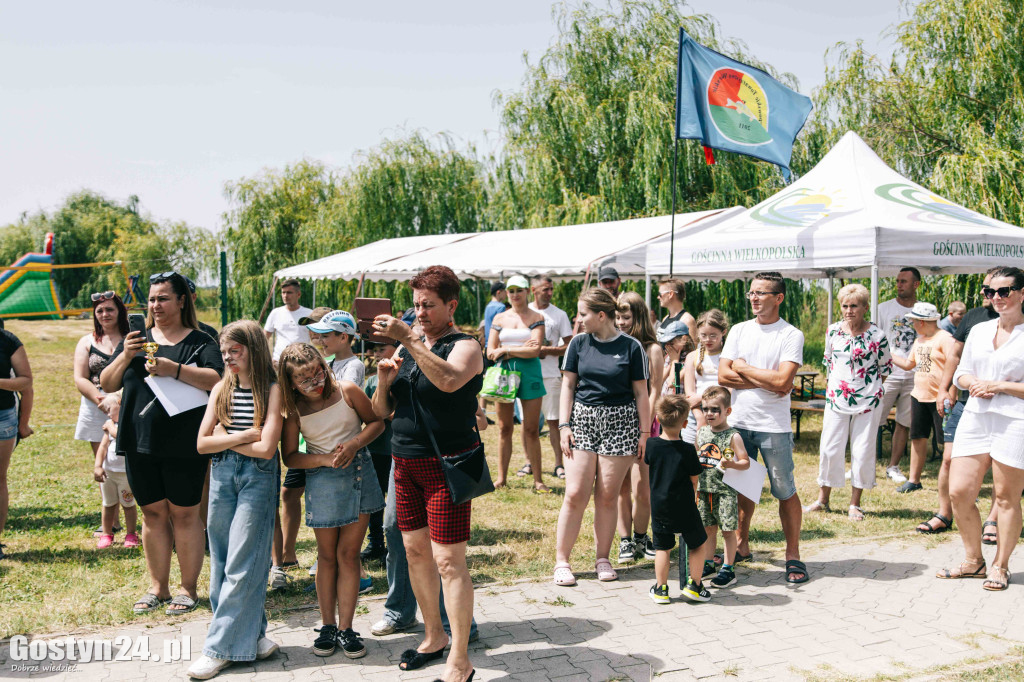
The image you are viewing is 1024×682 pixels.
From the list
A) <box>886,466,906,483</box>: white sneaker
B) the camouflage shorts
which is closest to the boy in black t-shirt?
the camouflage shorts

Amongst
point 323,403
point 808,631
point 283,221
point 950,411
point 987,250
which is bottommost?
point 808,631

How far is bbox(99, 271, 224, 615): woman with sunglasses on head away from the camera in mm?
4270

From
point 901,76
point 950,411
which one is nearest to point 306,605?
point 950,411

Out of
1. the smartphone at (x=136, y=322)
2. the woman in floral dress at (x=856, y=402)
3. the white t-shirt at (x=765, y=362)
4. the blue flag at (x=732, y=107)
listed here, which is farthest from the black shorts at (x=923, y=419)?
the smartphone at (x=136, y=322)

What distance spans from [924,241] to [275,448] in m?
6.58

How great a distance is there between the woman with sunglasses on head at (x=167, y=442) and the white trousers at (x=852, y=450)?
4.74 metres

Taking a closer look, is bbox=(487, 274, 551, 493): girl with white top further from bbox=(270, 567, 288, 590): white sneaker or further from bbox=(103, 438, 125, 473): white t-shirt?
bbox=(103, 438, 125, 473): white t-shirt

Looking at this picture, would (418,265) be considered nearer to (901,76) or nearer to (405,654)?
(901,76)

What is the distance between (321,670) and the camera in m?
3.66

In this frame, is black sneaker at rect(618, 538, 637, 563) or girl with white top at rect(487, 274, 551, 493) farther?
girl with white top at rect(487, 274, 551, 493)

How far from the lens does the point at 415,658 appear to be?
3.65 meters

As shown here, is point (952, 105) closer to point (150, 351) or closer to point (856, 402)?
point (856, 402)

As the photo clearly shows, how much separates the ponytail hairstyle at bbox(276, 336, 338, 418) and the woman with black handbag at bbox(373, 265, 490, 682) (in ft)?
1.15

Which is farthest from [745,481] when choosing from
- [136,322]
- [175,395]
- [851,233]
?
[851,233]
